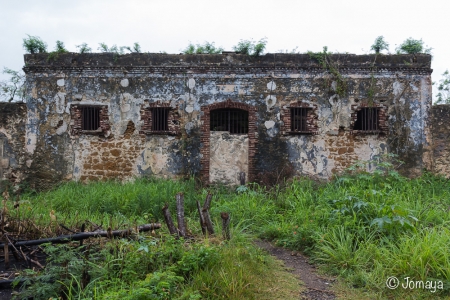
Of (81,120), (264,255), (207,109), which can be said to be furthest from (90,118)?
(264,255)

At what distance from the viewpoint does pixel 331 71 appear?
959 centimetres

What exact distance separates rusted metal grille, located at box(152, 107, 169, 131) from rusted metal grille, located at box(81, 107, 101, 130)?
1.63 metres

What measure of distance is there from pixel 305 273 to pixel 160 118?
654 cm

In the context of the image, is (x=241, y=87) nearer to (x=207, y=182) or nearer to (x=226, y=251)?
(x=207, y=182)

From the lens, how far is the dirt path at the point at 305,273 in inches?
156

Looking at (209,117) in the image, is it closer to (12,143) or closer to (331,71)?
(331,71)

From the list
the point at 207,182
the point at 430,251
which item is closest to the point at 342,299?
the point at 430,251

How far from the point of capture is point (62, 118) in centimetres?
971

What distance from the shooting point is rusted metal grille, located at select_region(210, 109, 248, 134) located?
32.4 ft

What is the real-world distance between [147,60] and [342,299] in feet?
26.7

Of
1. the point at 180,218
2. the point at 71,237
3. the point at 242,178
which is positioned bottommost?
the point at 71,237

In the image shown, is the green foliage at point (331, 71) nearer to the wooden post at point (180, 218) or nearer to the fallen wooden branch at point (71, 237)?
the wooden post at point (180, 218)

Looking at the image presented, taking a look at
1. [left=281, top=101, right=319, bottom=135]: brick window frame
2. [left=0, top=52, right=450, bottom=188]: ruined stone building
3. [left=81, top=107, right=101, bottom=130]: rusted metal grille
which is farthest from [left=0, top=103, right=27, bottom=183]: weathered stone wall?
[left=281, top=101, right=319, bottom=135]: brick window frame

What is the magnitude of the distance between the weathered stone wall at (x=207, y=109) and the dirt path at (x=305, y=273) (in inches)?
166
